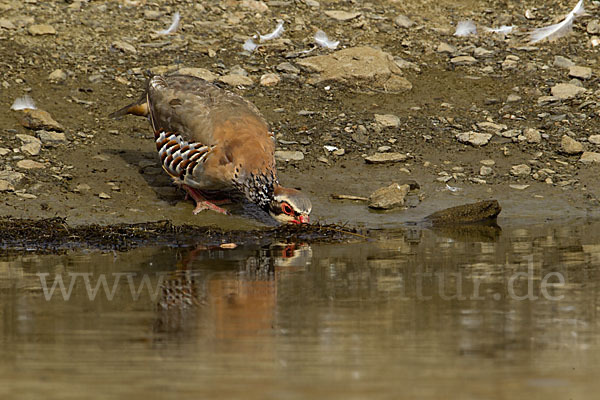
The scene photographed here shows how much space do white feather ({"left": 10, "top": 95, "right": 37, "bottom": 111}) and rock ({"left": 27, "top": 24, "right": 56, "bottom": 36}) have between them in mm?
1937

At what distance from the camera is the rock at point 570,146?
11094 millimetres

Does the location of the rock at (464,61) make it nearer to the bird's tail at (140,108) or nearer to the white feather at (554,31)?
the white feather at (554,31)

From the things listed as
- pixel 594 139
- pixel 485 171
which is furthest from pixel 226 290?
pixel 594 139

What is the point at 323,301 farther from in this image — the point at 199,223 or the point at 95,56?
the point at 95,56

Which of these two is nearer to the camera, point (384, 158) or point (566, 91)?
point (384, 158)

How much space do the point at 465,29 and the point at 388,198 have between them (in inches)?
203

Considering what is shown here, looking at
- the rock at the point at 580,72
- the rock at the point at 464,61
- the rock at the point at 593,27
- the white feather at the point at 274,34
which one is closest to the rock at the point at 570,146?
the rock at the point at 580,72

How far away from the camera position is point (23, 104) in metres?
11.6

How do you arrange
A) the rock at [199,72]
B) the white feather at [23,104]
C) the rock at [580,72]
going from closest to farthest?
the white feather at [23,104], the rock at [199,72], the rock at [580,72]

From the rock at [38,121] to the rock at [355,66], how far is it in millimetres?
3314

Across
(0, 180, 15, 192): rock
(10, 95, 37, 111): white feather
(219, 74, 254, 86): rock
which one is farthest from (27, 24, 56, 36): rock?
(0, 180, 15, 192): rock

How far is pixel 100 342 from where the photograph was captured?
5164mm

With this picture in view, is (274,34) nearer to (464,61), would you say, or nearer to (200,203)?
(464,61)

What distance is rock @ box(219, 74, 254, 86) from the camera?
12.6 m
